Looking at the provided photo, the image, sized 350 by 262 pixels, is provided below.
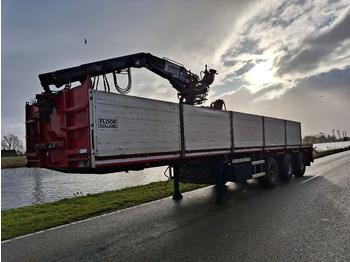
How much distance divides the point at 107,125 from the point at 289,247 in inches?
149

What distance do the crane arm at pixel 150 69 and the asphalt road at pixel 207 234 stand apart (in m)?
3.68

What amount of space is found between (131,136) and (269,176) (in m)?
6.78

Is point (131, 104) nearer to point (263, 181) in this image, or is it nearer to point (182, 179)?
point (182, 179)

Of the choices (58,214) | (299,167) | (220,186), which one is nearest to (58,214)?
(58,214)

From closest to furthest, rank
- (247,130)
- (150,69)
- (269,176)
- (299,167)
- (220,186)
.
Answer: (220,186) → (150,69) → (247,130) → (269,176) → (299,167)

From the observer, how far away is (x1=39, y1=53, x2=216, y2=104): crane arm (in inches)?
265

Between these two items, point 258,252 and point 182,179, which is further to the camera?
point 182,179

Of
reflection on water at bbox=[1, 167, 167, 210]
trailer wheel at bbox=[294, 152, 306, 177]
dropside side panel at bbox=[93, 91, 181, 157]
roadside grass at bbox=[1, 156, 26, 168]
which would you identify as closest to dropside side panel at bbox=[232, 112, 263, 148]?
dropside side panel at bbox=[93, 91, 181, 157]

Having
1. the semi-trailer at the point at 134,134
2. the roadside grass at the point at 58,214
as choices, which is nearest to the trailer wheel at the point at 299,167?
the semi-trailer at the point at 134,134

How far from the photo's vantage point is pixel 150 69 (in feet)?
28.5

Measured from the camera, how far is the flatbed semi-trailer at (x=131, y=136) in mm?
4820

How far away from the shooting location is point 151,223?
235 inches

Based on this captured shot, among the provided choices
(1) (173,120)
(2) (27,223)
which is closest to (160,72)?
(1) (173,120)

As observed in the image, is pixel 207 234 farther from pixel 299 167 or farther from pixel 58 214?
pixel 299 167
